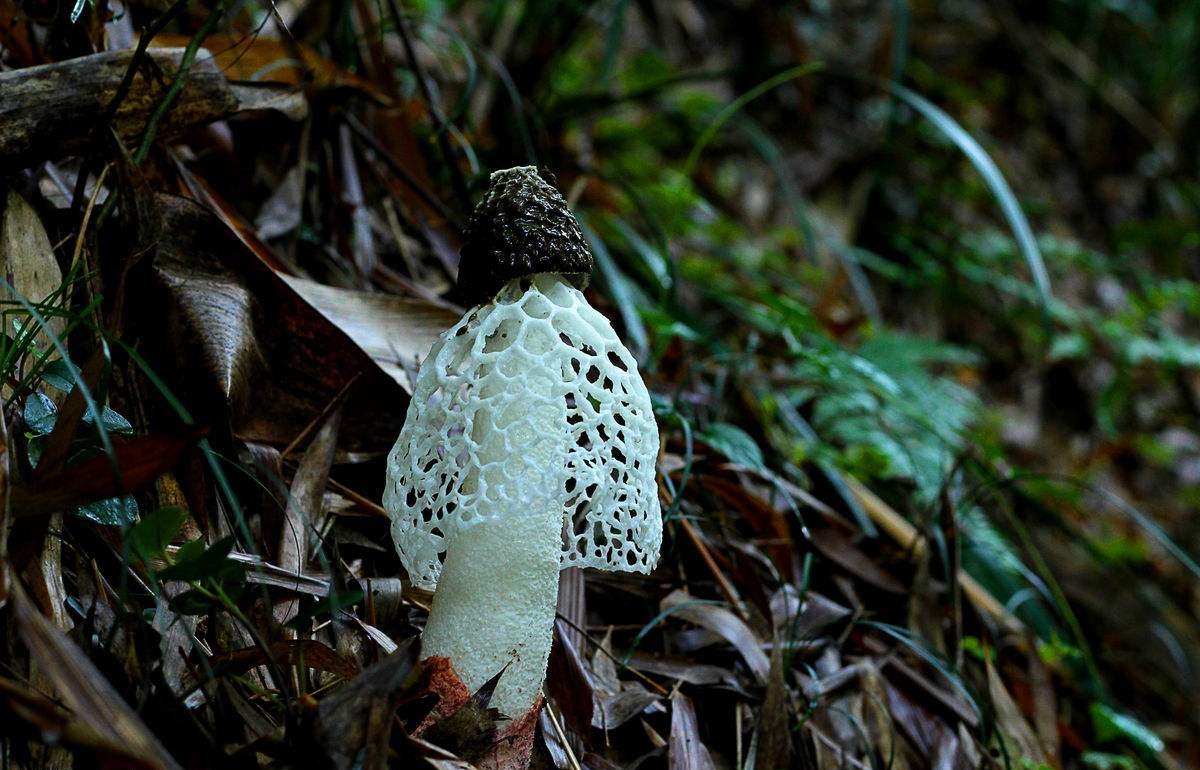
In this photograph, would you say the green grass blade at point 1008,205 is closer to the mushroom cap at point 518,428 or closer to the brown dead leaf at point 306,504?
the mushroom cap at point 518,428

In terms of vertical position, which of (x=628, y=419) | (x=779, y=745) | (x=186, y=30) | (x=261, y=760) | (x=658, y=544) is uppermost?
(x=186, y=30)

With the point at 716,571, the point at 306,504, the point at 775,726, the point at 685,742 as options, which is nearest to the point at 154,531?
the point at 306,504

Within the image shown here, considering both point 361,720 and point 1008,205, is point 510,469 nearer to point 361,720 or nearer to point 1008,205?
point 361,720

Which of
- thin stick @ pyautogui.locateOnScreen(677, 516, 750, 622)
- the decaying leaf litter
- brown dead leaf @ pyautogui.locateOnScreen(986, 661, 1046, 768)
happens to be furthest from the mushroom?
brown dead leaf @ pyautogui.locateOnScreen(986, 661, 1046, 768)

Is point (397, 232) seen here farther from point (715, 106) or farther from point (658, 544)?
point (715, 106)

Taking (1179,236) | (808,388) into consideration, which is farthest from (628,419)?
(1179,236)

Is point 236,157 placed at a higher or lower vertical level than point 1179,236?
higher
